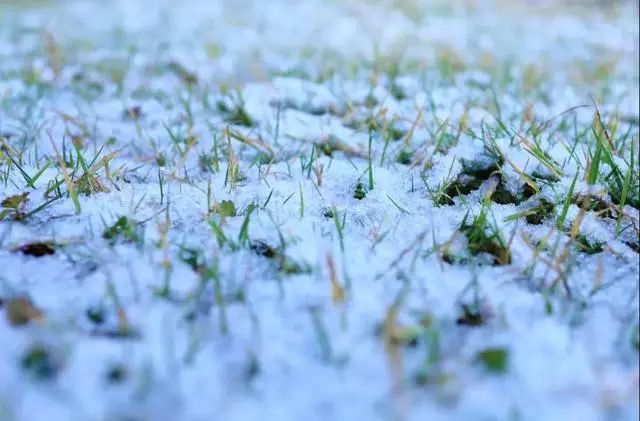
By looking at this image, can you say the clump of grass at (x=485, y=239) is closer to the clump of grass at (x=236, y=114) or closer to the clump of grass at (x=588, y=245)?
the clump of grass at (x=588, y=245)

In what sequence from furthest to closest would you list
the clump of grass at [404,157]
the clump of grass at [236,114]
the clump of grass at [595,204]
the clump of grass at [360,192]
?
the clump of grass at [236,114], the clump of grass at [404,157], the clump of grass at [360,192], the clump of grass at [595,204]

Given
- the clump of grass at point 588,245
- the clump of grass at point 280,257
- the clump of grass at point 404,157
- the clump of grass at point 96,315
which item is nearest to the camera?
the clump of grass at point 96,315

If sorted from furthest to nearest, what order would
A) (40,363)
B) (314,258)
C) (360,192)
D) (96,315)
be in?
(360,192), (314,258), (96,315), (40,363)

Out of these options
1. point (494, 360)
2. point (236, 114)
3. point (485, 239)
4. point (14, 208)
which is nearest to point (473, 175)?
point (485, 239)

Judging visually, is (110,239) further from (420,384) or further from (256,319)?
(420,384)

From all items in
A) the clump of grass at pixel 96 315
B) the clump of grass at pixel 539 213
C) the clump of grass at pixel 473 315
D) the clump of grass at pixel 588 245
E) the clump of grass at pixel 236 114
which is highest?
the clump of grass at pixel 236 114

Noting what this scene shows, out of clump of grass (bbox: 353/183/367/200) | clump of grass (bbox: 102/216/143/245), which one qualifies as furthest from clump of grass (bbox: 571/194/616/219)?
clump of grass (bbox: 102/216/143/245)

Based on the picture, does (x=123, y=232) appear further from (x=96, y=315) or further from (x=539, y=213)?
(x=539, y=213)

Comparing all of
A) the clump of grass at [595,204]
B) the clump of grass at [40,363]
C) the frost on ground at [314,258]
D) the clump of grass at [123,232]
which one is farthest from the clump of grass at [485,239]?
the clump of grass at [40,363]
